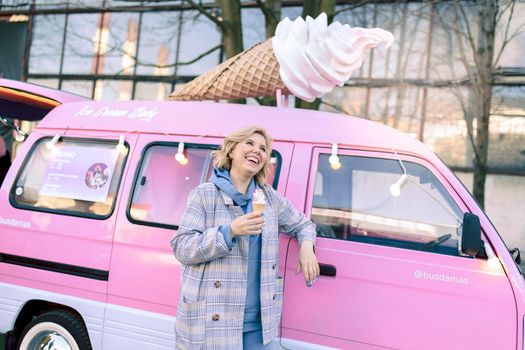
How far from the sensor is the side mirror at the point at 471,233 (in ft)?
8.33

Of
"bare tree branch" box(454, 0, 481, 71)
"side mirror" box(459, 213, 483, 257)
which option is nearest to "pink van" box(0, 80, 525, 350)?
"side mirror" box(459, 213, 483, 257)

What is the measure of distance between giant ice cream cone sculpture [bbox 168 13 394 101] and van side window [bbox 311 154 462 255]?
0.64 m

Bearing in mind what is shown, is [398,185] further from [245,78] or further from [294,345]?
[245,78]

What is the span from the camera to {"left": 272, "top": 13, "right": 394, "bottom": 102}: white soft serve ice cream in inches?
129

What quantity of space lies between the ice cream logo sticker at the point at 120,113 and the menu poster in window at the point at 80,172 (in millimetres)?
275

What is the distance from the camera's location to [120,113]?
12.4 feet

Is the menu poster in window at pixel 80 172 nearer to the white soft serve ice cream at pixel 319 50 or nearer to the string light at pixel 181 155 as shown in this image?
the string light at pixel 181 155

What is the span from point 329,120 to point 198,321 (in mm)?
1580

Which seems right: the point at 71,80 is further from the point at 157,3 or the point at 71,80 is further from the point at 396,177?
the point at 396,177

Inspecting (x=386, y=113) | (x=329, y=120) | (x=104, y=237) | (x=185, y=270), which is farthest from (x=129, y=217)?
(x=386, y=113)

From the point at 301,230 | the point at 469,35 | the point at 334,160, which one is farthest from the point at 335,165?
the point at 469,35

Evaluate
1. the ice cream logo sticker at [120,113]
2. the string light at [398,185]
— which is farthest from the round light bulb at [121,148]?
the string light at [398,185]

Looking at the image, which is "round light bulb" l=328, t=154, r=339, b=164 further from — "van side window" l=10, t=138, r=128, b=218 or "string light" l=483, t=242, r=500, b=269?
"van side window" l=10, t=138, r=128, b=218

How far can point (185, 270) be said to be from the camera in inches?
95.5
